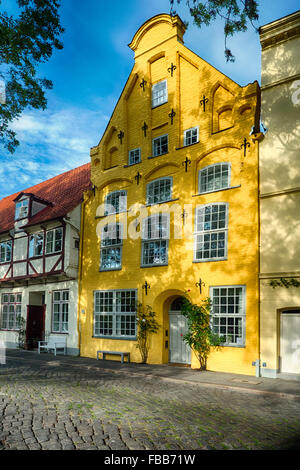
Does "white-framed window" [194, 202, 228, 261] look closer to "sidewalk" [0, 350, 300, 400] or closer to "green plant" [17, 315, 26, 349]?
"sidewalk" [0, 350, 300, 400]

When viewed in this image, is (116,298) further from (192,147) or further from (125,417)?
(125,417)

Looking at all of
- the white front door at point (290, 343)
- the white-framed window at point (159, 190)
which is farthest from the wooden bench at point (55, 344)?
the white front door at point (290, 343)

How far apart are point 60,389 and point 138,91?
46.1ft

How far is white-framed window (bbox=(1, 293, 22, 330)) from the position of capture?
23562mm

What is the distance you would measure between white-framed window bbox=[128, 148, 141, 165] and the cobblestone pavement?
401 inches

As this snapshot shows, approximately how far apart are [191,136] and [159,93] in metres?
3.11

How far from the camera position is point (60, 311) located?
20484mm

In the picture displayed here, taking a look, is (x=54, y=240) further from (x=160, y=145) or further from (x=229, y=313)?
(x=229, y=313)

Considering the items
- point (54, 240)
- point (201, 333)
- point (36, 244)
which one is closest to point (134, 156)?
point (54, 240)

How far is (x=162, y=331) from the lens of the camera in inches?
638

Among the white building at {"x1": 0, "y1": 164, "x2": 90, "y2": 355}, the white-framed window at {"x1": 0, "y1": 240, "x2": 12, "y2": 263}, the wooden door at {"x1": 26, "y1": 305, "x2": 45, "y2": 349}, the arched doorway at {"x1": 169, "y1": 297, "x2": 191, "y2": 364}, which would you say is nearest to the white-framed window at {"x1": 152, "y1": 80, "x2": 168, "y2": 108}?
the white building at {"x1": 0, "y1": 164, "x2": 90, "y2": 355}

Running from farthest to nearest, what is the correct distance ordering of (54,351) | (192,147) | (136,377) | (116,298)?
(54,351)
(116,298)
(192,147)
(136,377)
